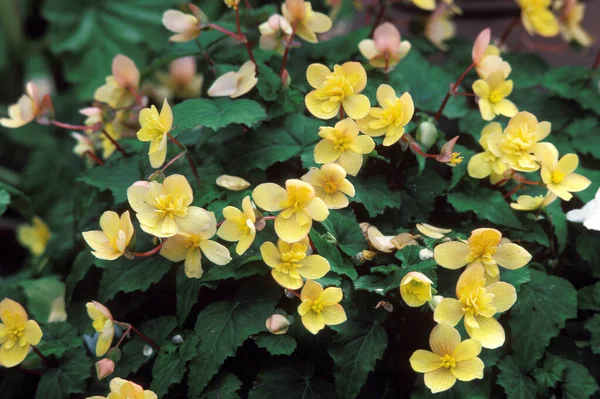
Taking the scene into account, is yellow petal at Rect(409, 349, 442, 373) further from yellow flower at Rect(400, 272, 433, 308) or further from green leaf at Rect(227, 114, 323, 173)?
green leaf at Rect(227, 114, 323, 173)

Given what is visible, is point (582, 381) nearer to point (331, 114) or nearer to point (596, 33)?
point (331, 114)

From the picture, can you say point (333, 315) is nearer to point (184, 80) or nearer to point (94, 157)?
point (94, 157)

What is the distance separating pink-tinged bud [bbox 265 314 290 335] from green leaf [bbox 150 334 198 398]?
102mm

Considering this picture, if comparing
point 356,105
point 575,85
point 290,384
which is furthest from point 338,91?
point 575,85

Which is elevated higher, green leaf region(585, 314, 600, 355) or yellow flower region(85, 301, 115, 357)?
green leaf region(585, 314, 600, 355)

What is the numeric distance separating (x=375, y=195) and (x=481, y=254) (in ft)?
0.58

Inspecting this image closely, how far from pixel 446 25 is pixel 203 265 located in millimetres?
779

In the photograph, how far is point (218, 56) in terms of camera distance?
1.03 meters

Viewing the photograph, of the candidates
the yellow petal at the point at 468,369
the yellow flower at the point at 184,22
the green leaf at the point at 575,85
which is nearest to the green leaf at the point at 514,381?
the yellow petal at the point at 468,369

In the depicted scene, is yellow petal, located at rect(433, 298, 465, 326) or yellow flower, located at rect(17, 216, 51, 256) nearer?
yellow petal, located at rect(433, 298, 465, 326)

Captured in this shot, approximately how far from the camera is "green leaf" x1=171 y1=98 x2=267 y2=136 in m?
0.77

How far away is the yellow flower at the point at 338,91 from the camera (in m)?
0.73

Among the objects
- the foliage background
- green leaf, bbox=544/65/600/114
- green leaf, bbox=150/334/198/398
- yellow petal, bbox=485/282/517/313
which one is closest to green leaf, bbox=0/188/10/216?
the foliage background

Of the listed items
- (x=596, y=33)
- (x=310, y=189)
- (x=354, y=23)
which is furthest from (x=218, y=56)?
(x=596, y=33)
